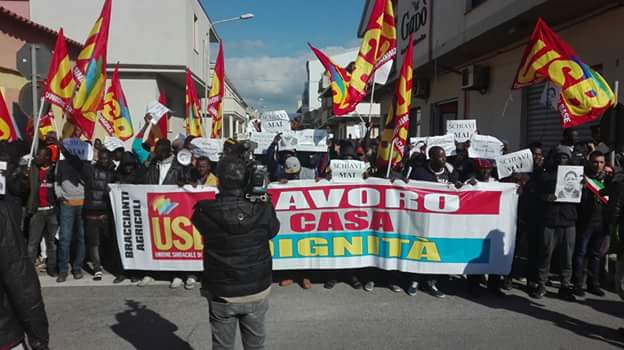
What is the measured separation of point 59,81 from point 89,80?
38cm

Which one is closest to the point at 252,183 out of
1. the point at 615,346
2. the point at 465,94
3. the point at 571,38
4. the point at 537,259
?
the point at 615,346

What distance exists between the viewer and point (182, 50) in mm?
15086

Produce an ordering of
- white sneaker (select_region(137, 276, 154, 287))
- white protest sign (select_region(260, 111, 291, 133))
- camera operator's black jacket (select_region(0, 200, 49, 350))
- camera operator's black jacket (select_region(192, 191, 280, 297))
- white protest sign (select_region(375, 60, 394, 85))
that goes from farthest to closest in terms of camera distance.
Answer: white protest sign (select_region(260, 111, 291, 133)) < white protest sign (select_region(375, 60, 394, 85)) < white sneaker (select_region(137, 276, 154, 287)) < camera operator's black jacket (select_region(192, 191, 280, 297)) < camera operator's black jacket (select_region(0, 200, 49, 350))

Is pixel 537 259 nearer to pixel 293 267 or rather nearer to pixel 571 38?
pixel 293 267

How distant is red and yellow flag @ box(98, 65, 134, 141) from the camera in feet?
27.9

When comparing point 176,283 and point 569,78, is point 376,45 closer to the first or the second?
point 569,78

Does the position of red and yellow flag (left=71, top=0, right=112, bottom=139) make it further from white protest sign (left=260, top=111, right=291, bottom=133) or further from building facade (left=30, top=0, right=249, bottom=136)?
building facade (left=30, top=0, right=249, bottom=136)

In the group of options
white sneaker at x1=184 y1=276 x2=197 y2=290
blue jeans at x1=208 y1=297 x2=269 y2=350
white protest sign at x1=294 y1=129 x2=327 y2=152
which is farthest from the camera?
white protest sign at x1=294 y1=129 x2=327 y2=152

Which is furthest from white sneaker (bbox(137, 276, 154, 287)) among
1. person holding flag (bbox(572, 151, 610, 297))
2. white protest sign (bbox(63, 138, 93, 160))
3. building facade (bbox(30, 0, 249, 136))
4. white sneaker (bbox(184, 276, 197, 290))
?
building facade (bbox(30, 0, 249, 136))

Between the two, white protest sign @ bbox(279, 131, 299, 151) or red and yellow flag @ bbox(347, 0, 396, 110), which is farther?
white protest sign @ bbox(279, 131, 299, 151)

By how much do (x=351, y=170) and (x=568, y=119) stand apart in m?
2.96

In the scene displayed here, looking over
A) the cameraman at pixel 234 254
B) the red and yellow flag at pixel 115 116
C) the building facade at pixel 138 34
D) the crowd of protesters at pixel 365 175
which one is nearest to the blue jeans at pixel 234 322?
the cameraman at pixel 234 254

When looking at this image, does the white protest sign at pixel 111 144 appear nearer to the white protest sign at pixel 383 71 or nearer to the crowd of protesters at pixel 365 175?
the crowd of protesters at pixel 365 175

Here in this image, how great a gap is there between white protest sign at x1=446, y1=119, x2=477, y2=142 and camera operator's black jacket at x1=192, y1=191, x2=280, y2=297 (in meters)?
5.82
